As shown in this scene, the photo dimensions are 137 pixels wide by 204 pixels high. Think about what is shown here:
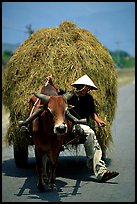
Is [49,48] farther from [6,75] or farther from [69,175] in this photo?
[69,175]

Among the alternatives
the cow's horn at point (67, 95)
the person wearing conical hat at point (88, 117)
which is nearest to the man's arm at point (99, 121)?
the person wearing conical hat at point (88, 117)

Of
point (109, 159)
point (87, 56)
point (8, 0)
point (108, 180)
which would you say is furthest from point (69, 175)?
point (8, 0)

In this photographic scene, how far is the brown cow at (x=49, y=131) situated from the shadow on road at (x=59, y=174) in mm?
219

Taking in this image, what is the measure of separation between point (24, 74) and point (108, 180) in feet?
7.56

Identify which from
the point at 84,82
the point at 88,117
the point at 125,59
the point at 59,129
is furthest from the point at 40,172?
the point at 125,59

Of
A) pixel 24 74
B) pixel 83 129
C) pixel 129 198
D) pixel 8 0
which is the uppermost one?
pixel 8 0

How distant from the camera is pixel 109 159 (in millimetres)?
9125

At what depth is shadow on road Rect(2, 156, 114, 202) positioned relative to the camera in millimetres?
6639

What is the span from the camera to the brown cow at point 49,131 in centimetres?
611

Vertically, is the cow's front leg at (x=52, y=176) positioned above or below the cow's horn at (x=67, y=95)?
below

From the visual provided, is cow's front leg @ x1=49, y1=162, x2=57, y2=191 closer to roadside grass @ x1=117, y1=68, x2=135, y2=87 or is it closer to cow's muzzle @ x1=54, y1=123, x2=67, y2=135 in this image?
cow's muzzle @ x1=54, y1=123, x2=67, y2=135

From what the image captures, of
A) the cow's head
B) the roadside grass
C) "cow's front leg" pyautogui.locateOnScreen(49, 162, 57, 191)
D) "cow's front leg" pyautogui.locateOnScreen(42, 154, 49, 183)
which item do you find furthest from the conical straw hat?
the roadside grass

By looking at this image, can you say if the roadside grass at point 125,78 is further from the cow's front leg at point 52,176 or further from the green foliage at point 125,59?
the green foliage at point 125,59

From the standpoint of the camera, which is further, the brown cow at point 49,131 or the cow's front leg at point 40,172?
the cow's front leg at point 40,172
